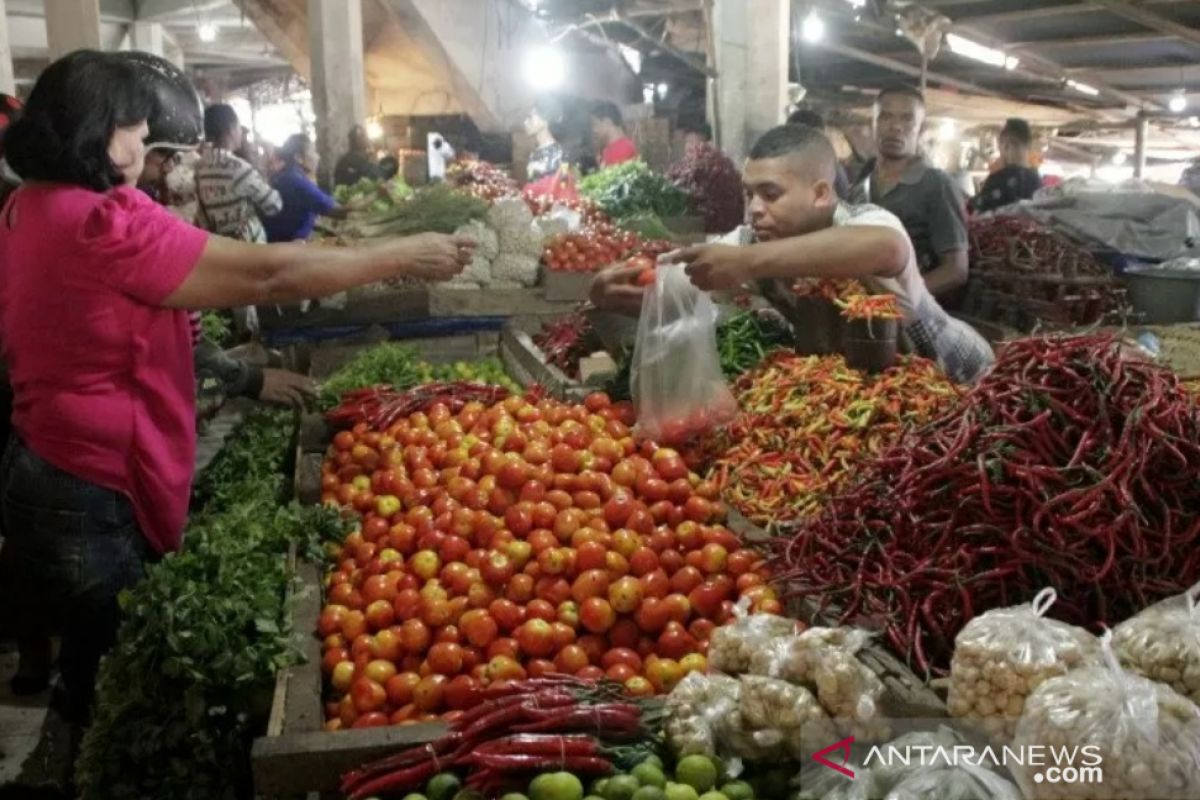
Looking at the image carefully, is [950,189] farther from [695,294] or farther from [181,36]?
[181,36]

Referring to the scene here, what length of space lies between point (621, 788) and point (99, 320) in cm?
194

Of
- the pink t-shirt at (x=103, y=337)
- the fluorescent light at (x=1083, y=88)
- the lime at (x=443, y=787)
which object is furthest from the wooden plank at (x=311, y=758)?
the fluorescent light at (x=1083, y=88)

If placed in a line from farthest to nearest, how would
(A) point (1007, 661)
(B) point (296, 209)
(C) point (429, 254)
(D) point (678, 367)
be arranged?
1. (B) point (296, 209)
2. (D) point (678, 367)
3. (C) point (429, 254)
4. (A) point (1007, 661)

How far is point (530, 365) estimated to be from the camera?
5969 mm

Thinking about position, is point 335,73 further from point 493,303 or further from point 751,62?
point 493,303

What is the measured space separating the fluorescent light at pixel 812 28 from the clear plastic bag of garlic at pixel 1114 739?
1061 centimetres

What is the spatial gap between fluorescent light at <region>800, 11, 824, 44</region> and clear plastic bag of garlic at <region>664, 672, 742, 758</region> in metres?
10.2

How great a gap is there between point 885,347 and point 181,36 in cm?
1852

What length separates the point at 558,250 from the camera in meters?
7.86

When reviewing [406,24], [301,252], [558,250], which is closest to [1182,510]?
[301,252]

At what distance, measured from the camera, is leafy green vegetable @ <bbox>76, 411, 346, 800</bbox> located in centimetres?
305

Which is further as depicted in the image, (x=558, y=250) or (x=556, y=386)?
(x=558, y=250)


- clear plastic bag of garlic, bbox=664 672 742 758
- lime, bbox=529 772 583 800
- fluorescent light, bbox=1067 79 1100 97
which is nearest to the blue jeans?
lime, bbox=529 772 583 800

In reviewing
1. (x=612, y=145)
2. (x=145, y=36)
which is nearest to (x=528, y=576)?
(x=612, y=145)
